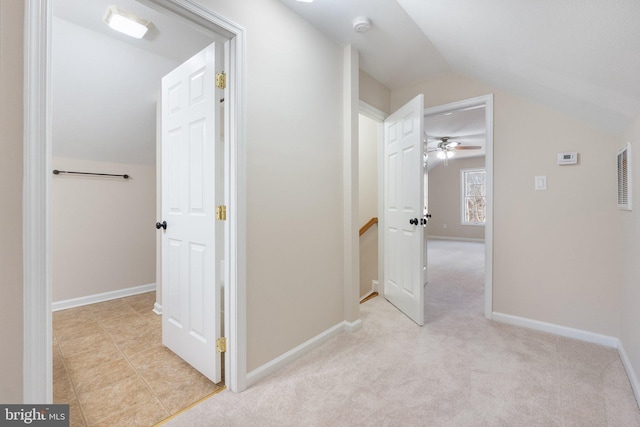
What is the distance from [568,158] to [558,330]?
1403 millimetres

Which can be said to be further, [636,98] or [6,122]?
[636,98]

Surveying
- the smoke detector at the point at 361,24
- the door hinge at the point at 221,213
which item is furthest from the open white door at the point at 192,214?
the smoke detector at the point at 361,24

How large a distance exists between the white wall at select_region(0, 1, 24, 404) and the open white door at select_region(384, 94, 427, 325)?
7.91 ft

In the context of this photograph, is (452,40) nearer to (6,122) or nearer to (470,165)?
(6,122)

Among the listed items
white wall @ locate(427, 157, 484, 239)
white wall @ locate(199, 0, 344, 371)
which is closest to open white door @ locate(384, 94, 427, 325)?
white wall @ locate(199, 0, 344, 371)

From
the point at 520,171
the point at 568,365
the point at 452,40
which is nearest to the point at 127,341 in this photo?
the point at 568,365

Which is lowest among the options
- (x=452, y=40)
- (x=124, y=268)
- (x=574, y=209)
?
(x=124, y=268)

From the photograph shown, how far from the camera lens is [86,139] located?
3045mm

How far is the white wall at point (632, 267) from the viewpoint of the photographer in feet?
5.39

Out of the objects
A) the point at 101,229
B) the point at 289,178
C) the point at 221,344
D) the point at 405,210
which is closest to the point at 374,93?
the point at 405,210

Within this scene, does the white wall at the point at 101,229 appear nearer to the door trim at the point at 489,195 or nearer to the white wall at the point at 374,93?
the white wall at the point at 374,93

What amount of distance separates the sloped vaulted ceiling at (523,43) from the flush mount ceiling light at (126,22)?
1051mm

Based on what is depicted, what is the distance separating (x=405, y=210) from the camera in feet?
9.21

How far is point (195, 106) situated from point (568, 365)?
2.98 metres
